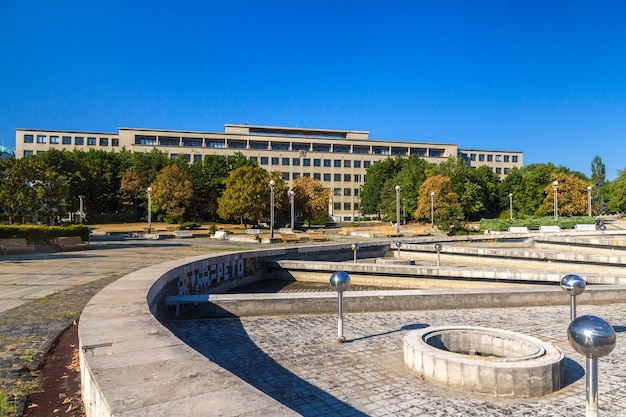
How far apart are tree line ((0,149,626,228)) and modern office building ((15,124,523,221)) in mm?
10646

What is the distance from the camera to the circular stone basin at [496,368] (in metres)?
4.60

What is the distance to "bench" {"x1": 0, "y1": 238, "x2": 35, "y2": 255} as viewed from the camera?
17719 millimetres

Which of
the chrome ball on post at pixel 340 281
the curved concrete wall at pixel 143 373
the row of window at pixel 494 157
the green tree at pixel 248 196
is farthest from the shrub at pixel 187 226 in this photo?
the row of window at pixel 494 157

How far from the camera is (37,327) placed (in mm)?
6199

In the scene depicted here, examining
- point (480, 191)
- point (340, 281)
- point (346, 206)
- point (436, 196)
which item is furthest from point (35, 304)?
point (346, 206)

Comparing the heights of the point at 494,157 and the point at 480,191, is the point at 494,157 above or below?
above

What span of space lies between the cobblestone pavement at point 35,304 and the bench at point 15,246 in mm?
3233

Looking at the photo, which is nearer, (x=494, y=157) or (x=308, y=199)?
(x=308, y=199)

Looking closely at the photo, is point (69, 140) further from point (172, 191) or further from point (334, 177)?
point (334, 177)

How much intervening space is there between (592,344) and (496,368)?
1642 millimetres

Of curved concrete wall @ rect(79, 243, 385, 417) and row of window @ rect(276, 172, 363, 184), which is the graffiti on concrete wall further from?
row of window @ rect(276, 172, 363, 184)

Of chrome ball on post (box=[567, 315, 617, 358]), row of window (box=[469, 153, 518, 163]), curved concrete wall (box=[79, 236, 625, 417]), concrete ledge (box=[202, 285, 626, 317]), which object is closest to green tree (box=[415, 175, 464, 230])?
concrete ledge (box=[202, 285, 626, 317])

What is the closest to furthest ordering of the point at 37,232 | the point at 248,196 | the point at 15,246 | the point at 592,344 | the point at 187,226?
the point at 592,344 < the point at 15,246 < the point at 37,232 < the point at 187,226 < the point at 248,196

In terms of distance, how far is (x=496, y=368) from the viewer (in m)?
4.59
